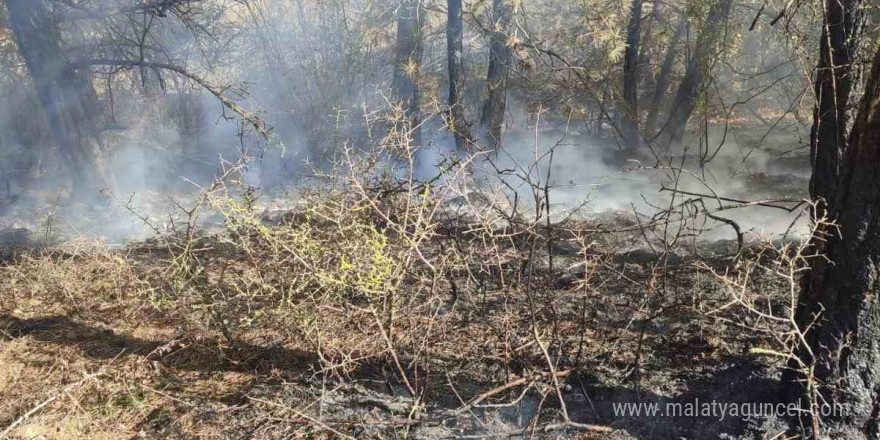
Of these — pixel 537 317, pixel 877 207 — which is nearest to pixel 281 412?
pixel 537 317

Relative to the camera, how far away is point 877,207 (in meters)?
2.75

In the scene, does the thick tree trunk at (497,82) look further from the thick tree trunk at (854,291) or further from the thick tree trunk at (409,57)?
the thick tree trunk at (854,291)

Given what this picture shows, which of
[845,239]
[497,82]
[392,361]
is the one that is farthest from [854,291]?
[497,82]

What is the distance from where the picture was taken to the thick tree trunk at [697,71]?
8.88m

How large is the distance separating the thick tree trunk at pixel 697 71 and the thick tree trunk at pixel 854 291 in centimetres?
472

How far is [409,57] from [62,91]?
588cm

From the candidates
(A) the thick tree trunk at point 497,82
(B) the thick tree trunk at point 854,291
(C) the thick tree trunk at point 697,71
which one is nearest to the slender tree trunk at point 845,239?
(B) the thick tree trunk at point 854,291

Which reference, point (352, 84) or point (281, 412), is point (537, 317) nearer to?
point (281, 412)

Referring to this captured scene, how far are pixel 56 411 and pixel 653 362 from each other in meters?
3.94

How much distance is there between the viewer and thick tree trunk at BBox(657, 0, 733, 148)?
8875 millimetres

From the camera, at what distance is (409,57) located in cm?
1090

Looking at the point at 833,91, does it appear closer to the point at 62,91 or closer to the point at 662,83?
the point at 662,83

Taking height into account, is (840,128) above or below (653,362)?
above

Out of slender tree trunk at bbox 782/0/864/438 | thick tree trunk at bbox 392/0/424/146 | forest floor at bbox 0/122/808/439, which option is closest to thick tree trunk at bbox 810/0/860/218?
slender tree trunk at bbox 782/0/864/438
